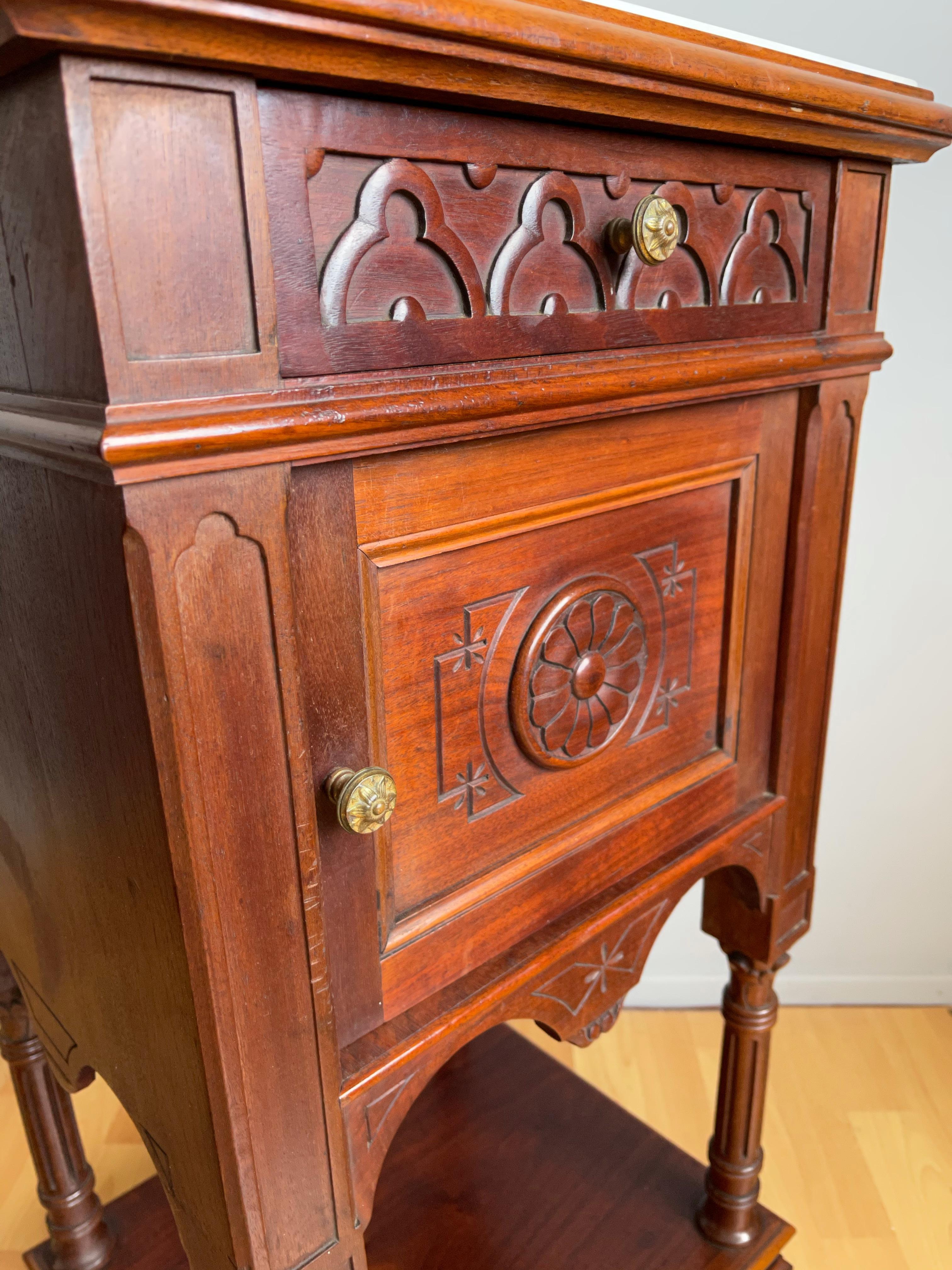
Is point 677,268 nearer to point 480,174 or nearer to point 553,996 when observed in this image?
point 480,174

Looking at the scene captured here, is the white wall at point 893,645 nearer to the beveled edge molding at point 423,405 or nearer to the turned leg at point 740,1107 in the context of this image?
the turned leg at point 740,1107

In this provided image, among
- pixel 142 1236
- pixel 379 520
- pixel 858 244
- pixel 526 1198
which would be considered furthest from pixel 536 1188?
pixel 858 244

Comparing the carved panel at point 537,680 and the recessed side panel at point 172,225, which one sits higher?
the recessed side panel at point 172,225

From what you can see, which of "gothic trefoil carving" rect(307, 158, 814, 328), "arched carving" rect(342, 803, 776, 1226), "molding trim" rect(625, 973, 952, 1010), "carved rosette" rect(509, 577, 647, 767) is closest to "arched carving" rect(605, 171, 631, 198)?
"gothic trefoil carving" rect(307, 158, 814, 328)

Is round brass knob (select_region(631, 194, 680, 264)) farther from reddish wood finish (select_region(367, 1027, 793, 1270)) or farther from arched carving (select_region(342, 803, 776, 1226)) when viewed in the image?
reddish wood finish (select_region(367, 1027, 793, 1270))

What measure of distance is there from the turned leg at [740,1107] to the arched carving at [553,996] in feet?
0.45

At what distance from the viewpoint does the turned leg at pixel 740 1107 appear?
2.93 feet

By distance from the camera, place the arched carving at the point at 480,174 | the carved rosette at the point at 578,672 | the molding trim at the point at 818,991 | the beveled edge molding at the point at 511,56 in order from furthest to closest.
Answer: the molding trim at the point at 818,991 < the carved rosette at the point at 578,672 < the arched carving at the point at 480,174 < the beveled edge molding at the point at 511,56

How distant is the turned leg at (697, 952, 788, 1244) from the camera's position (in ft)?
2.93

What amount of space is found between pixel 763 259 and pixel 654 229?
14 cm

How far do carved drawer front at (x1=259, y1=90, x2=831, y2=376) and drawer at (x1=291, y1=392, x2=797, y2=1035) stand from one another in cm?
6

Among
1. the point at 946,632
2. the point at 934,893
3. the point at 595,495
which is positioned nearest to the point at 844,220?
the point at 595,495

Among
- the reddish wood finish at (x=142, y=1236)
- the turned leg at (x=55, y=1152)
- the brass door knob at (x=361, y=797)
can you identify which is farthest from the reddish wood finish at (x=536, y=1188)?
the brass door knob at (x=361, y=797)

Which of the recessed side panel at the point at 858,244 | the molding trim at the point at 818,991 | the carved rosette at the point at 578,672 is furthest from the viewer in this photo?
the molding trim at the point at 818,991
